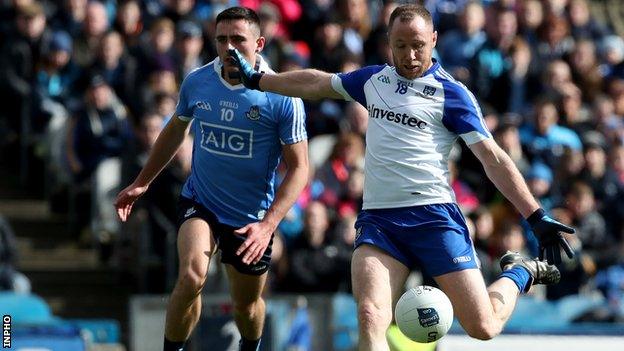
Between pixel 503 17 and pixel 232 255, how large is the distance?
8986 mm

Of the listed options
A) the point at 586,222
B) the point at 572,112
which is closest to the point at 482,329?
the point at 586,222

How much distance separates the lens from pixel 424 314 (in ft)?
33.0

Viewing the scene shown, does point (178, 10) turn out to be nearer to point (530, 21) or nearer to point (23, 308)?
point (530, 21)

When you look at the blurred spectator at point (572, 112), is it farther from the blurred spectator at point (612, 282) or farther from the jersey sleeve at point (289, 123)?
the jersey sleeve at point (289, 123)

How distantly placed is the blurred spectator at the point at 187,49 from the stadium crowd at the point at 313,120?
0.02 metres

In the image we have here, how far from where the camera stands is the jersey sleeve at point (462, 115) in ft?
33.1

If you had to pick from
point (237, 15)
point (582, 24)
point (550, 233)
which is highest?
point (237, 15)

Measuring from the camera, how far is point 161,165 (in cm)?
1137

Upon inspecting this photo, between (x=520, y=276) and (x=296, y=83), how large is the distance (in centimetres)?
205

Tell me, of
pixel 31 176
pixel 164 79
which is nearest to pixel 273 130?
pixel 164 79

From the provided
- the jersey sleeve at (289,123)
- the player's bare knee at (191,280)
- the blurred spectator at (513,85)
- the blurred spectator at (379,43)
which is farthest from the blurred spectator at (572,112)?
the player's bare knee at (191,280)

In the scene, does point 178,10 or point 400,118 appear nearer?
point 400,118

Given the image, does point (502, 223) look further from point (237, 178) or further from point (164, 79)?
point (237, 178)

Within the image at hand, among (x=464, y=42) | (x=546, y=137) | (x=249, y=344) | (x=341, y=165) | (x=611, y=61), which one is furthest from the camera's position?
(x=611, y=61)
